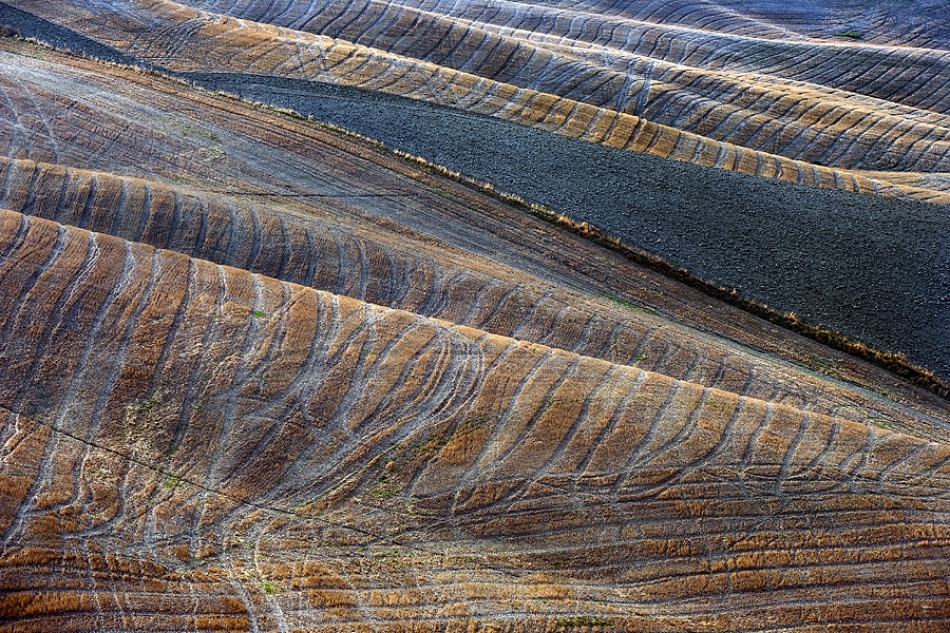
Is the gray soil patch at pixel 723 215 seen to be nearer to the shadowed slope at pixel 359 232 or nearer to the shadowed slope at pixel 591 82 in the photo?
the shadowed slope at pixel 359 232

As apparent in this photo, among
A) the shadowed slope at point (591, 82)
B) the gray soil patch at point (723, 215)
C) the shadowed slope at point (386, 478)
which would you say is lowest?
the shadowed slope at point (386, 478)

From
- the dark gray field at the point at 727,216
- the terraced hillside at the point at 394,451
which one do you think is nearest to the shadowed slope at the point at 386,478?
the terraced hillside at the point at 394,451

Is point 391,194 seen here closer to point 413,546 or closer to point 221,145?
point 221,145

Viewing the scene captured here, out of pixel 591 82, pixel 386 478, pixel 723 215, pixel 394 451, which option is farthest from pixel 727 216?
pixel 386 478

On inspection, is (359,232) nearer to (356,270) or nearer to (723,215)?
(356,270)

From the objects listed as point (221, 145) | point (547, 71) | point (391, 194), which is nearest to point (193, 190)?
point (221, 145)

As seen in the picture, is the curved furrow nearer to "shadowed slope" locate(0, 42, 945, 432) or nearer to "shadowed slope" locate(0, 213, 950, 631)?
"shadowed slope" locate(0, 42, 945, 432)
